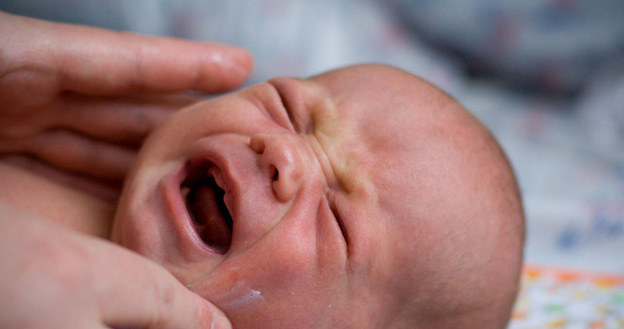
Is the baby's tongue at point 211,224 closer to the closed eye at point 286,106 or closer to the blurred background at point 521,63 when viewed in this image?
the closed eye at point 286,106

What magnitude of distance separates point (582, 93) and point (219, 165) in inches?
65.3

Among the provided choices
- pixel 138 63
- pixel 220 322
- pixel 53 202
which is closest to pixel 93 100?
pixel 138 63

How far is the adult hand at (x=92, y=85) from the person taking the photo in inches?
51.9

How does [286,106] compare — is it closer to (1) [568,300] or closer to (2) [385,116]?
(2) [385,116]

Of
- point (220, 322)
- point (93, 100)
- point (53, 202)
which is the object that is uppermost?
point (220, 322)

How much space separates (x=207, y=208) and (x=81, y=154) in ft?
1.83

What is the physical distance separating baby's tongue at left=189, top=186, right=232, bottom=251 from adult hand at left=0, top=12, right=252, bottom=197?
1.55 feet

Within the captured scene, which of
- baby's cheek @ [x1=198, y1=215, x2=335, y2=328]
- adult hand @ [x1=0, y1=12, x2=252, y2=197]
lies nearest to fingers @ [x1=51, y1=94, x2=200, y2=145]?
adult hand @ [x1=0, y1=12, x2=252, y2=197]

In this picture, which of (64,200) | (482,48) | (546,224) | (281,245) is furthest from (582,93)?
(64,200)

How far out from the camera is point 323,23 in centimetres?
200

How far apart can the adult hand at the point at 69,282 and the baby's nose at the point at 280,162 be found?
29 cm

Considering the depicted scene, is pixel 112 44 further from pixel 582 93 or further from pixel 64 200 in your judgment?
pixel 582 93

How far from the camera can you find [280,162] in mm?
1034

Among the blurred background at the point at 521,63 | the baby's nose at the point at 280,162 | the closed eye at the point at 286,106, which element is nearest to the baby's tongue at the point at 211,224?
the baby's nose at the point at 280,162
